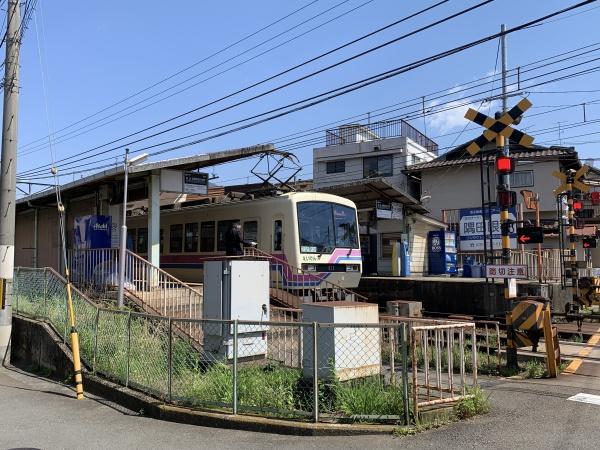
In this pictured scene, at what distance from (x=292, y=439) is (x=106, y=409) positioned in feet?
10.7

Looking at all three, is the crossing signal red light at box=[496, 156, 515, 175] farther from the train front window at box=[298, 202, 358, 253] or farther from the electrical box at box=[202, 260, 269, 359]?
the train front window at box=[298, 202, 358, 253]

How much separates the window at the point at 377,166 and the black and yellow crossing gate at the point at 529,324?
26811 mm

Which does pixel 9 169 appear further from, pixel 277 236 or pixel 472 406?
pixel 472 406

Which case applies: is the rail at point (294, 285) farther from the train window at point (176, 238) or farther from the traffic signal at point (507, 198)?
the traffic signal at point (507, 198)

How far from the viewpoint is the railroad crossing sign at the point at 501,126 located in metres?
8.89

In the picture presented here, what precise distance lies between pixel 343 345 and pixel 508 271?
159 inches

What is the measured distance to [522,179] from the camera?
2912 centimetres

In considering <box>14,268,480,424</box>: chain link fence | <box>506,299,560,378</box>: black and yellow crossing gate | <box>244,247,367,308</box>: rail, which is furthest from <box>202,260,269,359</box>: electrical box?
<box>244,247,367,308</box>: rail

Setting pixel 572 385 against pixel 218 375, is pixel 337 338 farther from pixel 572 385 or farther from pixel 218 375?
pixel 572 385

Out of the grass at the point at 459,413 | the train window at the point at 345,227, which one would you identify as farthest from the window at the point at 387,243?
the grass at the point at 459,413

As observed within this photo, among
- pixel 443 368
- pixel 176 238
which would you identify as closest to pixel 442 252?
pixel 176 238

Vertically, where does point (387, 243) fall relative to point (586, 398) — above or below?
above

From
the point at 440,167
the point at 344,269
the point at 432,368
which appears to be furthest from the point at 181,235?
the point at 440,167

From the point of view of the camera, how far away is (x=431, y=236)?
2239 centimetres
